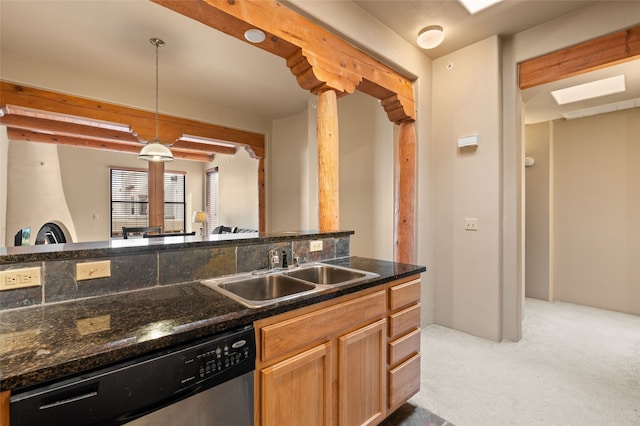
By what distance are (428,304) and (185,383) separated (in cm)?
275

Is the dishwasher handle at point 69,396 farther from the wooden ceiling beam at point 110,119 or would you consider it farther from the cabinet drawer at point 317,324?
the wooden ceiling beam at point 110,119

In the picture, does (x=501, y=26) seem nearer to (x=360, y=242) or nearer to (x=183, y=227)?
(x=360, y=242)

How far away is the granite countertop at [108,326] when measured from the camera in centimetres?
76

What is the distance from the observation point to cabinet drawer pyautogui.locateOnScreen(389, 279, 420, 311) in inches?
66.6

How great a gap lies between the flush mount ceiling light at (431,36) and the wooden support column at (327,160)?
3.26 feet

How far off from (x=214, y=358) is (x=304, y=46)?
1997 mm

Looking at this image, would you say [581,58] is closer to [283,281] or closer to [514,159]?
[514,159]

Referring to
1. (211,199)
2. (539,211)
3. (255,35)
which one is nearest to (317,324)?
(255,35)

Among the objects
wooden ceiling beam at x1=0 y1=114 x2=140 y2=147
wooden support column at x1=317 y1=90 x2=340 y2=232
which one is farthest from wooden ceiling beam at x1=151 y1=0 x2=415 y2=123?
wooden ceiling beam at x1=0 y1=114 x2=140 y2=147

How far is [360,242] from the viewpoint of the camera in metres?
3.93

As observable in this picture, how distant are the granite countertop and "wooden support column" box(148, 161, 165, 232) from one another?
18.8ft

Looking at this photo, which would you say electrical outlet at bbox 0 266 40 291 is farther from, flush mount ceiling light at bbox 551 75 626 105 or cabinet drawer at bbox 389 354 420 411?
flush mount ceiling light at bbox 551 75 626 105

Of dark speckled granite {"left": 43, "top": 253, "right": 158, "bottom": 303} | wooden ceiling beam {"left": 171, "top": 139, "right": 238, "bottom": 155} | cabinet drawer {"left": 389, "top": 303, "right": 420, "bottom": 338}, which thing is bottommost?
cabinet drawer {"left": 389, "top": 303, "right": 420, "bottom": 338}

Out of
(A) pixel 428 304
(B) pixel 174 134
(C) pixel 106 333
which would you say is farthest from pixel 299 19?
(B) pixel 174 134
